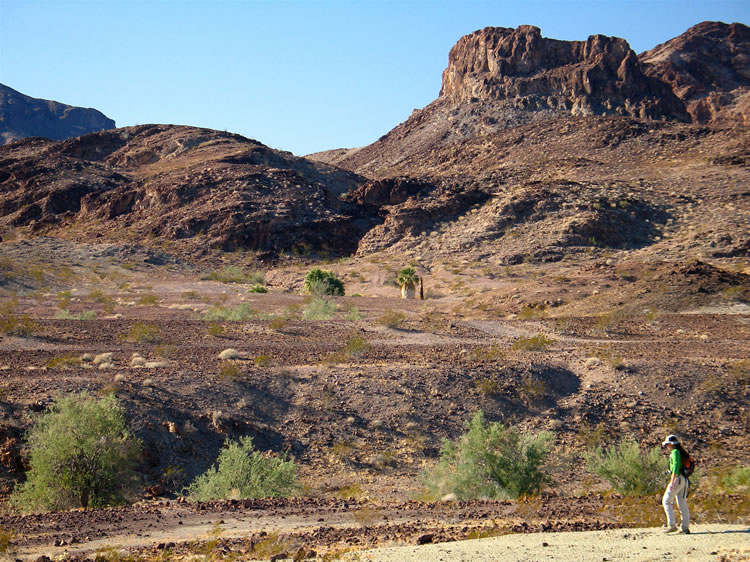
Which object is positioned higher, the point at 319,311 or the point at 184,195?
the point at 184,195

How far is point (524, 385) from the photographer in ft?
60.5

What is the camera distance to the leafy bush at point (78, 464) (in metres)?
11.9

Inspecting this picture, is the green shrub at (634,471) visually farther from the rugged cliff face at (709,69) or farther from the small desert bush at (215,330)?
the rugged cliff face at (709,69)

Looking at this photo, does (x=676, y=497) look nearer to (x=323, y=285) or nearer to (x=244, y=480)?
(x=244, y=480)

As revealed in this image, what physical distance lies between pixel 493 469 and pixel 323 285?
31206mm

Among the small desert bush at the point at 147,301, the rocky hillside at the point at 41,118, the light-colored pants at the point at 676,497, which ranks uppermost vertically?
the rocky hillside at the point at 41,118

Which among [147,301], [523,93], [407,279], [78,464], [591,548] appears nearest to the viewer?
[591,548]

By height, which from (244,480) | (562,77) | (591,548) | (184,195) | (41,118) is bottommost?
(244,480)

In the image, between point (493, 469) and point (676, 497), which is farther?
point (493, 469)

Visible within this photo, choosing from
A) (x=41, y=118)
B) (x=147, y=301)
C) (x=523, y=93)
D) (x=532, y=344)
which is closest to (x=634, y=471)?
(x=532, y=344)

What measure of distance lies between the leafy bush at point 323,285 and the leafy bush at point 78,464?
29.2m

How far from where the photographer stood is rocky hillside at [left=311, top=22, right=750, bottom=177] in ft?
292

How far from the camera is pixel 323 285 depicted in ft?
142

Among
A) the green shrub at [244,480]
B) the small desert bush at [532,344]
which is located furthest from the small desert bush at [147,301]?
the green shrub at [244,480]
